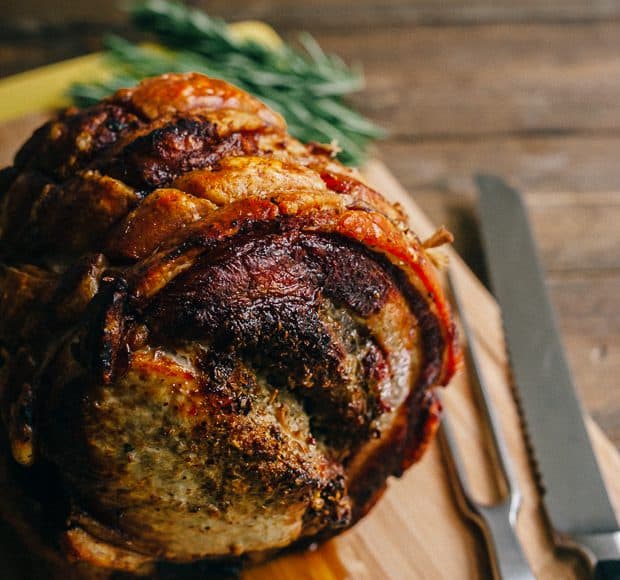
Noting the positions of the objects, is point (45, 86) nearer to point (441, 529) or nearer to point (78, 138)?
point (78, 138)

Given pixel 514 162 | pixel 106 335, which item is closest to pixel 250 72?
pixel 514 162

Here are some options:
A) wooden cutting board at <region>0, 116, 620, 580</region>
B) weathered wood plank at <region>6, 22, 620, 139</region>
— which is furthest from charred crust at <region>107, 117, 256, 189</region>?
weathered wood plank at <region>6, 22, 620, 139</region>

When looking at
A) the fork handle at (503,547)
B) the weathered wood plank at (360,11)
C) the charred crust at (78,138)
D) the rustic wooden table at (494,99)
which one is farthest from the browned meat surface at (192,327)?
the weathered wood plank at (360,11)

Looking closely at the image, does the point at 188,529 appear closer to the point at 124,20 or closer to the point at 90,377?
the point at 90,377

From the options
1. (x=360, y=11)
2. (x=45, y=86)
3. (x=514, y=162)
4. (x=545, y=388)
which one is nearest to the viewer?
(x=545, y=388)

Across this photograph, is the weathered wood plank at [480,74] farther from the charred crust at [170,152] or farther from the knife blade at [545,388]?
the charred crust at [170,152]
